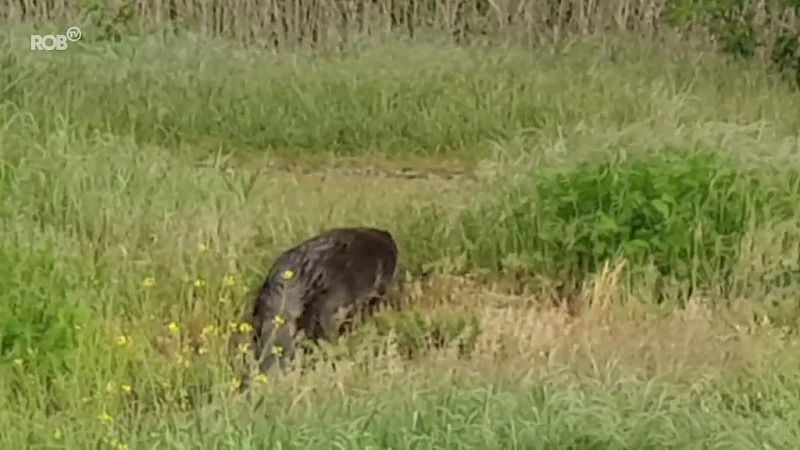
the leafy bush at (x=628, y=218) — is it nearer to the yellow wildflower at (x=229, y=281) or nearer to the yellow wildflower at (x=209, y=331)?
the yellow wildflower at (x=229, y=281)

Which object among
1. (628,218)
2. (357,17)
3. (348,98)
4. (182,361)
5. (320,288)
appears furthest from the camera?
(357,17)

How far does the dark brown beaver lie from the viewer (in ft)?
19.6

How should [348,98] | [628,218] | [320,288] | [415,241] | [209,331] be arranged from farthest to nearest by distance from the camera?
[348,98] < [415,241] < [628,218] < [320,288] < [209,331]

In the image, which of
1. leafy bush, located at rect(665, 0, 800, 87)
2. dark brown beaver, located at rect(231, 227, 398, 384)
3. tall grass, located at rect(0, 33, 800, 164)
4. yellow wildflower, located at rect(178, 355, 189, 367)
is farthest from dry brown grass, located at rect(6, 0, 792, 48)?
yellow wildflower, located at rect(178, 355, 189, 367)

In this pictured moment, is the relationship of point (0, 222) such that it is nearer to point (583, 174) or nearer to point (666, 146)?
point (583, 174)

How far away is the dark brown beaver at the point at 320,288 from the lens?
598 cm

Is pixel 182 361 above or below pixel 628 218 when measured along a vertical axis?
below

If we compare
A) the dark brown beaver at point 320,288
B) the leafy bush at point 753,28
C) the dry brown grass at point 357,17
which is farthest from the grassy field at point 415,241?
the dry brown grass at point 357,17

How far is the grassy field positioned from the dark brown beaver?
158 millimetres

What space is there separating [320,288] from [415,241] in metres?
1.06

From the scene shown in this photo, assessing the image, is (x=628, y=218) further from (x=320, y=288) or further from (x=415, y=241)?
(x=320, y=288)

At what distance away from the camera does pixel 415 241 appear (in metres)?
7.25

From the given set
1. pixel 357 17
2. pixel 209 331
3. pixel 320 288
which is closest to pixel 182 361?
pixel 209 331

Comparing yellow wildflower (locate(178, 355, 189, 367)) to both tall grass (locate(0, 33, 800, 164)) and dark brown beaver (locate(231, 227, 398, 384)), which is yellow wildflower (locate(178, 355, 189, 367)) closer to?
dark brown beaver (locate(231, 227, 398, 384))
